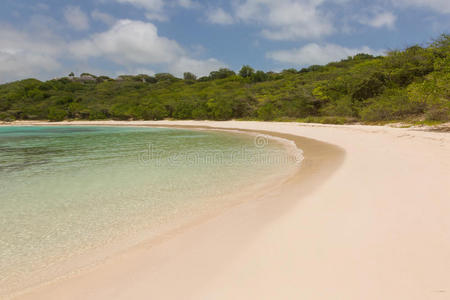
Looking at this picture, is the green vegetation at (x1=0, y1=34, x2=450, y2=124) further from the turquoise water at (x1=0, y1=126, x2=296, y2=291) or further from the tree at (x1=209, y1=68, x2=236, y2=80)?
the tree at (x1=209, y1=68, x2=236, y2=80)

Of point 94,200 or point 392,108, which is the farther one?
point 392,108

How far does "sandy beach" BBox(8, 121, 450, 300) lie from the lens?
1944 millimetres

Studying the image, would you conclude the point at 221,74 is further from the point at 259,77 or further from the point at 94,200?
the point at 94,200

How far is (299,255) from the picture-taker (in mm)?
2410

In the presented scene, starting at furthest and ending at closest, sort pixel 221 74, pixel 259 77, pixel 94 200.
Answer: pixel 221 74
pixel 259 77
pixel 94 200

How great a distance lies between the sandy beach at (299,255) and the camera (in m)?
1.94

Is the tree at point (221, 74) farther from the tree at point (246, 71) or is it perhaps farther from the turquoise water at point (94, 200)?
the turquoise water at point (94, 200)

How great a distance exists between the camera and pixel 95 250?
9.31ft

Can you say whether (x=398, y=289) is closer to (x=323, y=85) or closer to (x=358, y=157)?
(x=358, y=157)

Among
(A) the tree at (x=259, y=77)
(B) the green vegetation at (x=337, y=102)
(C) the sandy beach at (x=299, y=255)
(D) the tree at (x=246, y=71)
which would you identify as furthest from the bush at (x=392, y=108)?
(D) the tree at (x=246, y=71)

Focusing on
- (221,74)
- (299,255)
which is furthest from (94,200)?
(221,74)

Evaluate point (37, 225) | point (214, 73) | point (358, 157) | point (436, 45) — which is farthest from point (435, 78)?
point (214, 73)

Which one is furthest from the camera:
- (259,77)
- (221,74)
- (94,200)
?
(221,74)

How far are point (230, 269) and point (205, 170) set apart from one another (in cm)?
467
